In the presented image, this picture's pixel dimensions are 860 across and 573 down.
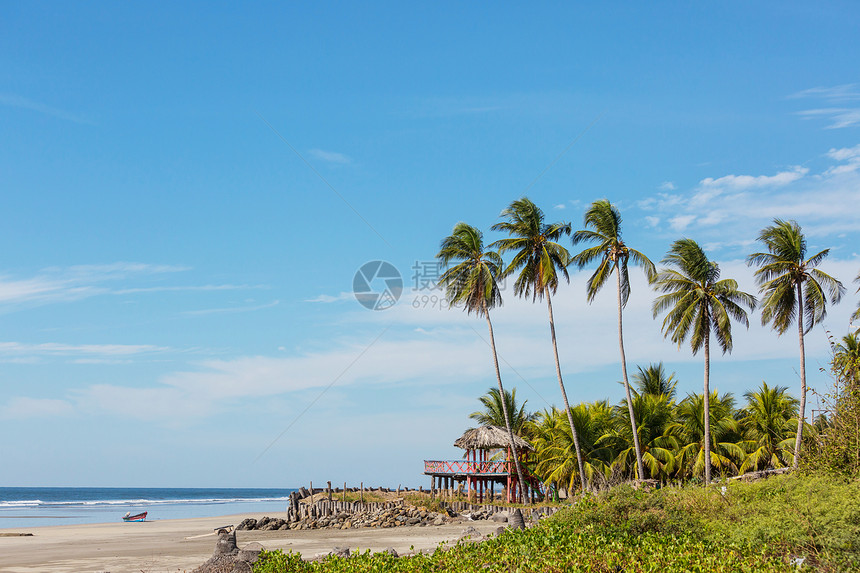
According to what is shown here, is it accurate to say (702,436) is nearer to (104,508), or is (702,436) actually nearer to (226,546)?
(226,546)

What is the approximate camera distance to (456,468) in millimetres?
42031

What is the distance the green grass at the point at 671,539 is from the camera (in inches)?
368

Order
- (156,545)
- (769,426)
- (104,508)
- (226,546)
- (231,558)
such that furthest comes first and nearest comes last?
(104,508), (769,426), (156,545), (226,546), (231,558)

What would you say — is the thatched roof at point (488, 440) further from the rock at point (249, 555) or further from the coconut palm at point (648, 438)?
the rock at point (249, 555)

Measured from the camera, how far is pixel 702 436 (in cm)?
3616

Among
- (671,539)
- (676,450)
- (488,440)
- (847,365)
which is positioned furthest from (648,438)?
(671,539)

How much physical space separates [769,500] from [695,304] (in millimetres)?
21772

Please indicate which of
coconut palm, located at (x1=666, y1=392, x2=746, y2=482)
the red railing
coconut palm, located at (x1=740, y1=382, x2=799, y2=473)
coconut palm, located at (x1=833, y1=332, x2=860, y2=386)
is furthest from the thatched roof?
coconut palm, located at (x1=833, y1=332, x2=860, y2=386)

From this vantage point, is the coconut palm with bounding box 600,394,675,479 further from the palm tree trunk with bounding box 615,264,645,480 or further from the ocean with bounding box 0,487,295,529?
the ocean with bounding box 0,487,295,529

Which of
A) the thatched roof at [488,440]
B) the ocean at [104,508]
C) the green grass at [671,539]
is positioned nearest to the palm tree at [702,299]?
the thatched roof at [488,440]

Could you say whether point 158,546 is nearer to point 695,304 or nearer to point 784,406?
point 695,304

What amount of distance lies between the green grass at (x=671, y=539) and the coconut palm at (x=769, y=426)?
23.2 metres

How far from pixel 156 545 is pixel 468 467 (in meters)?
19.3

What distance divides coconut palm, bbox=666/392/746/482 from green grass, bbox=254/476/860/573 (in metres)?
22.6
